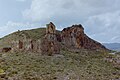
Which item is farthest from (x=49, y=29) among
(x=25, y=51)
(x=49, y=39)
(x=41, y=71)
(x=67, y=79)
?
(x=67, y=79)

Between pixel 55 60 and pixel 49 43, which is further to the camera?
pixel 49 43

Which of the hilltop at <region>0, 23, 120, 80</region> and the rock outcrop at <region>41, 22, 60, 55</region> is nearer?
the hilltop at <region>0, 23, 120, 80</region>

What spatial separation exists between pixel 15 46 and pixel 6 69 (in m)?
28.5

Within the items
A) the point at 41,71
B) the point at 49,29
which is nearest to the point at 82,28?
the point at 49,29

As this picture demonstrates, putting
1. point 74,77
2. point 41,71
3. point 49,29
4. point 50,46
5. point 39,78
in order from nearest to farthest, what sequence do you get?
point 39,78 < point 74,77 < point 41,71 < point 50,46 < point 49,29

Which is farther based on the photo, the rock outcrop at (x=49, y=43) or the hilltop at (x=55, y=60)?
the rock outcrop at (x=49, y=43)

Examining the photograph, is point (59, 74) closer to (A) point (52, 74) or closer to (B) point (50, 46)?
(A) point (52, 74)

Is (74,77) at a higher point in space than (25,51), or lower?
lower

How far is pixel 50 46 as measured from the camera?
60.1 metres

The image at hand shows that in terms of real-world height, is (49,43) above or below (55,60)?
above

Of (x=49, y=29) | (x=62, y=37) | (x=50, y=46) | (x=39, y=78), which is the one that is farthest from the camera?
(x=62, y=37)

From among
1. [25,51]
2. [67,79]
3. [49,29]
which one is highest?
[49,29]

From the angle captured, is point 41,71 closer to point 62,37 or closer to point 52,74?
point 52,74

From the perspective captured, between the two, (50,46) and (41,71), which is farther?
(50,46)
